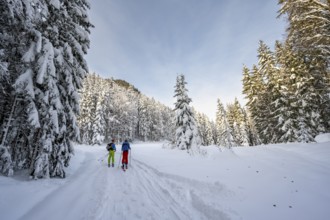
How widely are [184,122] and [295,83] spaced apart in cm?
1477

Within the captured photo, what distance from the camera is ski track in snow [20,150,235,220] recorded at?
4.40m

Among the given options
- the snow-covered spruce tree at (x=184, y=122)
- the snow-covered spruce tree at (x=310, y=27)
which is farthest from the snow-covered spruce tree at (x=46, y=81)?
the snow-covered spruce tree at (x=184, y=122)

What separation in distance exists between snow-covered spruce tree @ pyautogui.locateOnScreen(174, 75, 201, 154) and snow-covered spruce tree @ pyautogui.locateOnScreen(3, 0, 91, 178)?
14.2 meters

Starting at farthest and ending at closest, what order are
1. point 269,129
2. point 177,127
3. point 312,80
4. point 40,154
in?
point 269,129 → point 177,127 → point 312,80 → point 40,154

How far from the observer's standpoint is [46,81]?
7.61 m

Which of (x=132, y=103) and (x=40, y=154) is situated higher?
(x=132, y=103)

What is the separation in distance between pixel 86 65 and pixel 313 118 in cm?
2533

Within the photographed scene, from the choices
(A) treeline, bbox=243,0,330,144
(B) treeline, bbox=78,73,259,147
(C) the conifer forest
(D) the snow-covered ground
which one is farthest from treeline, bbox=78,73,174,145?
(D) the snow-covered ground

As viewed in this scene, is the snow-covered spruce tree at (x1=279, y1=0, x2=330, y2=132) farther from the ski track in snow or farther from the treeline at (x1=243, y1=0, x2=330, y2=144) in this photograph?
the ski track in snow

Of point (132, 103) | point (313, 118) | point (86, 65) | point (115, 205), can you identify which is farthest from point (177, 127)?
point (132, 103)

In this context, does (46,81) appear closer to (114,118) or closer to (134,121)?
(114,118)

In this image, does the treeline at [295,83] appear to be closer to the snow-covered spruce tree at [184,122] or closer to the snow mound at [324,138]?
the snow mound at [324,138]

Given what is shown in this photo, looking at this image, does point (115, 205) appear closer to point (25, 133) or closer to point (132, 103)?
point (25, 133)

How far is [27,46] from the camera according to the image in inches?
309
